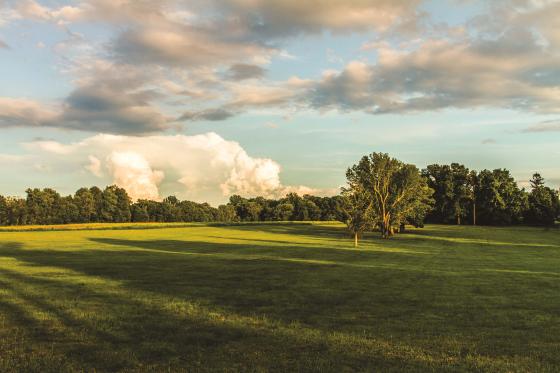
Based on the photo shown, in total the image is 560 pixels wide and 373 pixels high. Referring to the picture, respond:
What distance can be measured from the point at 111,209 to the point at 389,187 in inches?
4405

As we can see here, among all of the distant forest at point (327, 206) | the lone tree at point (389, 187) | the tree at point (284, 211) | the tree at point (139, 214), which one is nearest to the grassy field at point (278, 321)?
the lone tree at point (389, 187)

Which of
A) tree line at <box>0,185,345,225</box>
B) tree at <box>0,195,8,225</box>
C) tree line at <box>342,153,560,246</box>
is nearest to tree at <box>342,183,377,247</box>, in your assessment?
tree line at <box>342,153,560,246</box>

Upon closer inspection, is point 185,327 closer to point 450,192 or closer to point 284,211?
point 450,192

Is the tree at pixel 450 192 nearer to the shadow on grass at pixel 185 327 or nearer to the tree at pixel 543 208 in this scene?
the tree at pixel 543 208

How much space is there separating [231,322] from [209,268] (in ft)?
57.9

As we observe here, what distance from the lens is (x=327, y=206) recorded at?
192000mm

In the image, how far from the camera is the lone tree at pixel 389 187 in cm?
8569

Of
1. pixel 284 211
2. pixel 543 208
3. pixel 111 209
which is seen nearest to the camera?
pixel 543 208

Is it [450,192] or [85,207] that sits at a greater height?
[450,192]

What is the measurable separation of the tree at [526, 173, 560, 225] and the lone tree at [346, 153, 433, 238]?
60.1 metres

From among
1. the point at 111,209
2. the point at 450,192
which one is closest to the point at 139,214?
the point at 111,209

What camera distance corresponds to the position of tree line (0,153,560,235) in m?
86.5

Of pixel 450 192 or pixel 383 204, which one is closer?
pixel 383 204

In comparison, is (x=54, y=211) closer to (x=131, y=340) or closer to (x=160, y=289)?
(x=160, y=289)
